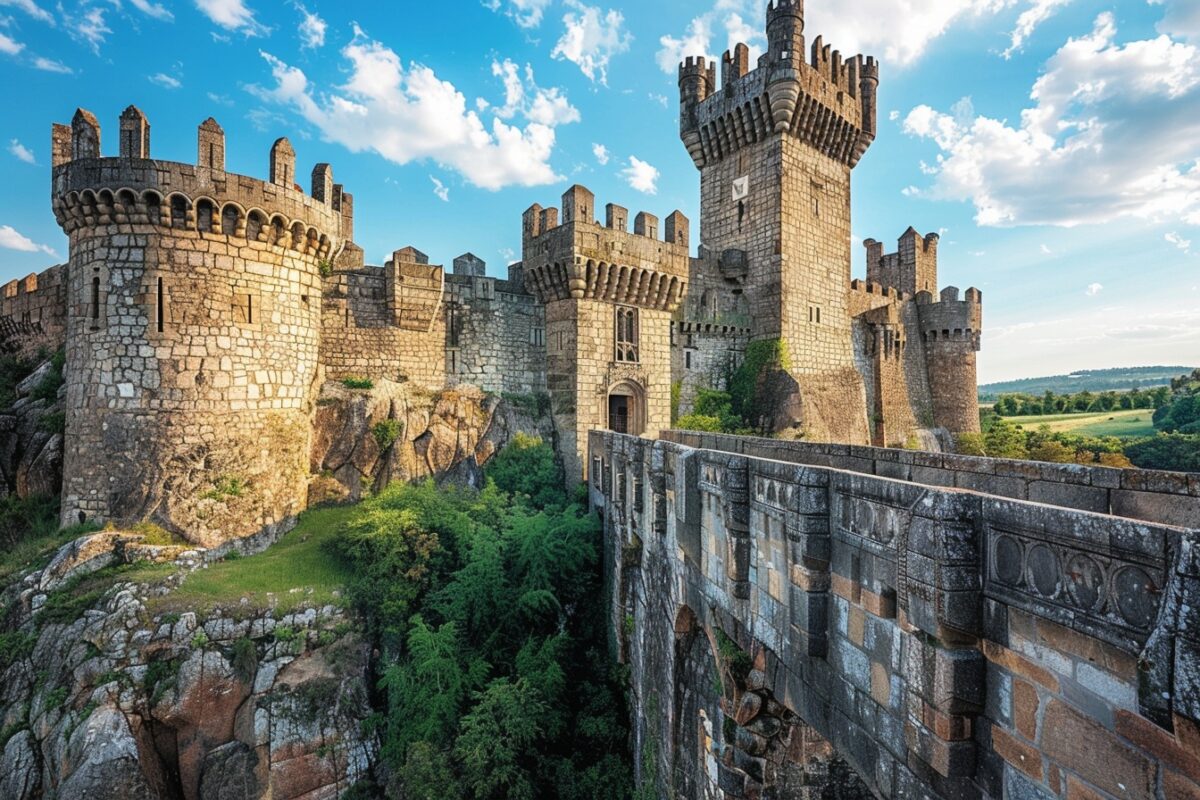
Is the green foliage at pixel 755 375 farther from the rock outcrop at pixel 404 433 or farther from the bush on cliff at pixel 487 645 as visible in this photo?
the bush on cliff at pixel 487 645

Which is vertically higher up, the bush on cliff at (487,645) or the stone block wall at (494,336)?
the stone block wall at (494,336)

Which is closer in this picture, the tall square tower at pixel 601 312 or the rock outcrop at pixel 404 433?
the rock outcrop at pixel 404 433

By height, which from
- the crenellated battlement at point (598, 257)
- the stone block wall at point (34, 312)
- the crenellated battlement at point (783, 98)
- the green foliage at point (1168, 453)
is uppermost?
the crenellated battlement at point (783, 98)

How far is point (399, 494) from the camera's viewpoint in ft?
48.1

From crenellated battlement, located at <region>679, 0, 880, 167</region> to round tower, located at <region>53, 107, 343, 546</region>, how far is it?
54.9 ft

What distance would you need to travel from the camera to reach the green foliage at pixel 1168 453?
97.2ft

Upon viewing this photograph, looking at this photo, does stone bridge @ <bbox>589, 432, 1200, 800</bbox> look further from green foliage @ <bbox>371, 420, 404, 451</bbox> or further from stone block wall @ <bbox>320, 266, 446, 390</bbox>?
stone block wall @ <bbox>320, 266, 446, 390</bbox>

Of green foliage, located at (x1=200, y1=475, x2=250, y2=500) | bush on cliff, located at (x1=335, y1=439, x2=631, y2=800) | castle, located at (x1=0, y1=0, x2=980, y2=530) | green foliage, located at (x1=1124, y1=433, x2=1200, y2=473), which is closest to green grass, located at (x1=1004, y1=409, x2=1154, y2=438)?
green foliage, located at (x1=1124, y1=433, x2=1200, y2=473)

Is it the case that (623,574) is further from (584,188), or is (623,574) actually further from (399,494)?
(584,188)

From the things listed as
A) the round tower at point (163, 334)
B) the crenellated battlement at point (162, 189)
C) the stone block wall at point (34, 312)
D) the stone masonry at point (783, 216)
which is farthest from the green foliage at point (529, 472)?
the stone block wall at point (34, 312)

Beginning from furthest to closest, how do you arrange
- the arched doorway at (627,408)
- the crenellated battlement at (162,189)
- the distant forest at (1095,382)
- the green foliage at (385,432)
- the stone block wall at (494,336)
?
the distant forest at (1095,382) → the arched doorway at (627,408) → the stone block wall at (494,336) → the green foliage at (385,432) → the crenellated battlement at (162,189)

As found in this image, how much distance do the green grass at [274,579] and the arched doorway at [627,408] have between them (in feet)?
29.8

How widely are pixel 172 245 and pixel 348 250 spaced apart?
4.62m

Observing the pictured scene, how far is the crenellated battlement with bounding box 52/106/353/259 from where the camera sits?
12.6 m
